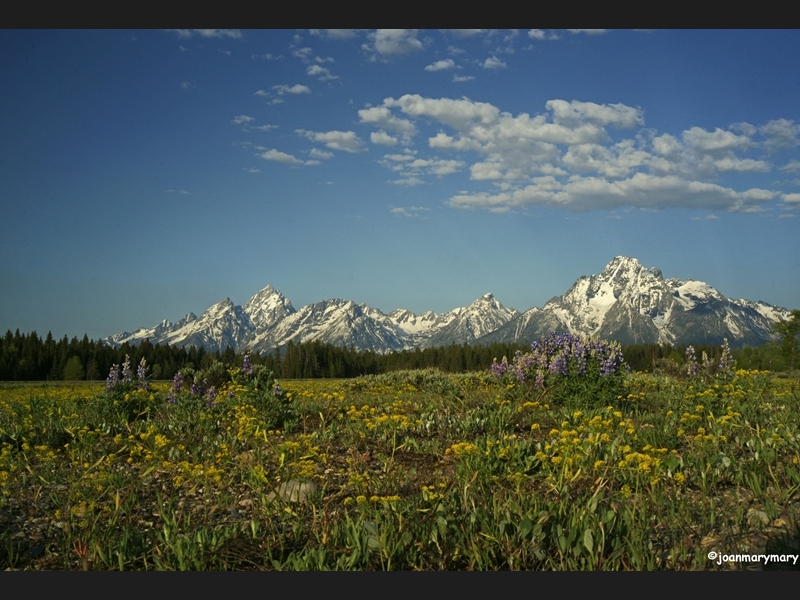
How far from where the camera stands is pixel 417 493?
243 inches

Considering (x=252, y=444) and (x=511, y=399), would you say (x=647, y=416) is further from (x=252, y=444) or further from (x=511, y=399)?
(x=252, y=444)

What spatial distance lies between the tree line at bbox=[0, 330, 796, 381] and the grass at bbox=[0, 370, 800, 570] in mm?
19467

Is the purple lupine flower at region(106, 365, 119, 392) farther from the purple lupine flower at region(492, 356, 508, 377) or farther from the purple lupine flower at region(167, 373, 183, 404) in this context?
the purple lupine flower at region(492, 356, 508, 377)

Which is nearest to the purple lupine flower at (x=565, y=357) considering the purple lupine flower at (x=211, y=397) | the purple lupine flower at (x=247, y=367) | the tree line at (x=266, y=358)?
the purple lupine flower at (x=247, y=367)

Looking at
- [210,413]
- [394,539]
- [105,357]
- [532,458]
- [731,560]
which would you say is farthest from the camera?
[105,357]

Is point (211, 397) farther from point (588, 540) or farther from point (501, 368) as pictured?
point (588, 540)

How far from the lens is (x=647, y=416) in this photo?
9.70m

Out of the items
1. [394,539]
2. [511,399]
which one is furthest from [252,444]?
[511,399]

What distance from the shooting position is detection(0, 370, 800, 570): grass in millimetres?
4688

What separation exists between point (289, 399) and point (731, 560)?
7.56 meters

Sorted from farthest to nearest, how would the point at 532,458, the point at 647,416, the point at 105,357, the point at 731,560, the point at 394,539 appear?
the point at 105,357 < the point at 647,416 < the point at 532,458 < the point at 394,539 < the point at 731,560

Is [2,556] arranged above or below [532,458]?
below

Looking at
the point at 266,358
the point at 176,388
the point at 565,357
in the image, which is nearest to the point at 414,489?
the point at 565,357

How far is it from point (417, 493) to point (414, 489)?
0.45 meters
